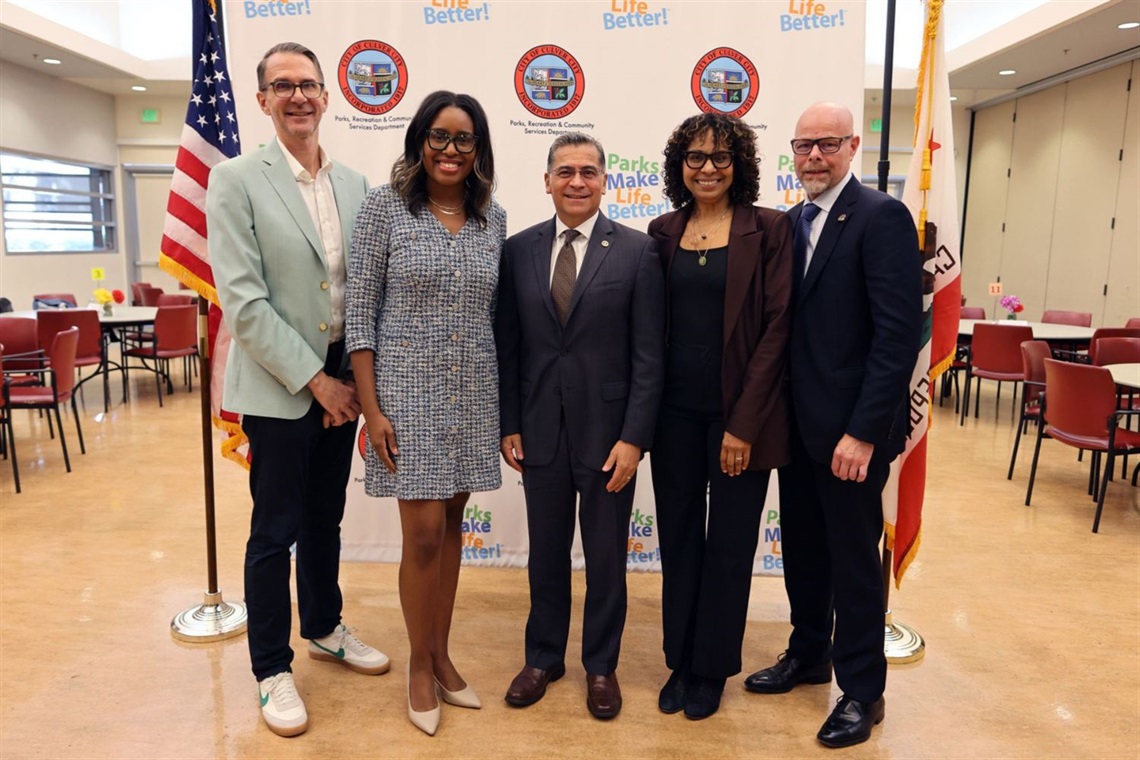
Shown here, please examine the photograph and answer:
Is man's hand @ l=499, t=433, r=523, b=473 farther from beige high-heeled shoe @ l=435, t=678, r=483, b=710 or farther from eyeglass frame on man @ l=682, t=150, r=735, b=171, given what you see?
eyeglass frame on man @ l=682, t=150, r=735, b=171

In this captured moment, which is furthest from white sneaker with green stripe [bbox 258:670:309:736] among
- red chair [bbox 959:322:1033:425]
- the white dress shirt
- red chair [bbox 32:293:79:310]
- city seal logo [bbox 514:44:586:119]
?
red chair [bbox 32:293:79:310]

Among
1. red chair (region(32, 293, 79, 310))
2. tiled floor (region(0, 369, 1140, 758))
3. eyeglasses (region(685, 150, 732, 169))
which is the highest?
eyeglasses (region(685, 150, 732, 169))

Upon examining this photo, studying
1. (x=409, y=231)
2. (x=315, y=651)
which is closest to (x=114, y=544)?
(x=315, y=651)

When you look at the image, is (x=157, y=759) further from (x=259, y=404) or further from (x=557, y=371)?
(x=557, y=371)

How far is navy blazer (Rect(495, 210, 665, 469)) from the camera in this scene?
2.44 metres

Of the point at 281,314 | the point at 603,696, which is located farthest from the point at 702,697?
the point at 281,314

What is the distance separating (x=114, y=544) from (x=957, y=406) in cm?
780

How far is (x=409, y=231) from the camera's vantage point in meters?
2.32

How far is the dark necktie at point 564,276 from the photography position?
2.48m

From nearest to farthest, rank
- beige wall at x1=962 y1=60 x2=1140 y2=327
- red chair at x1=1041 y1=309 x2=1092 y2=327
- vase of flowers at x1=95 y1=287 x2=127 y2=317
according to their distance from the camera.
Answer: vase of flowers at x1=95 y1=287 x2=127 y2=317 < red chair at x1=1041 y1=309 x2=1092 y2=327 < beige wall at x1=962 y1=60 x2=1140 y2=327

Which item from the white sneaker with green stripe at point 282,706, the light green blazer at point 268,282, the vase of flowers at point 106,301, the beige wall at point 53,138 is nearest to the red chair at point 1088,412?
the light green blazer at point 268,282

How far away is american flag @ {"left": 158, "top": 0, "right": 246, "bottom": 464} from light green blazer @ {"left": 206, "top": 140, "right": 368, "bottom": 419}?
0.72 m

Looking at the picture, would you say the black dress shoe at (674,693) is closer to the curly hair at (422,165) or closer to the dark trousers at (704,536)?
the dark trousers at (704,536)

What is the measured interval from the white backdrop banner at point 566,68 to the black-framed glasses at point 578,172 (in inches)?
50.4
